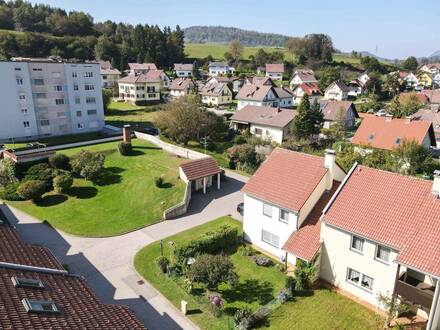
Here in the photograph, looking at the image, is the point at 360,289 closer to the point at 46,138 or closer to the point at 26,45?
the point at 46,138

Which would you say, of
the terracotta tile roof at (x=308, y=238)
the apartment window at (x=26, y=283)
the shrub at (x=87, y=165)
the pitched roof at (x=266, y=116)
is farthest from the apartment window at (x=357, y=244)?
the pitched roof at (x=266, y=116)

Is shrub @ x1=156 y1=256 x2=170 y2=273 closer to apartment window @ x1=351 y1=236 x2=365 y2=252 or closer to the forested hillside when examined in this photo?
apartment window @ x1=351 y1=236 x2=365 y2=252

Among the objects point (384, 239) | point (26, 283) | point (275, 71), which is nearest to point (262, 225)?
point (384, 239)

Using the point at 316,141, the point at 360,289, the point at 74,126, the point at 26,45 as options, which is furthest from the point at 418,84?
the point at 26,45

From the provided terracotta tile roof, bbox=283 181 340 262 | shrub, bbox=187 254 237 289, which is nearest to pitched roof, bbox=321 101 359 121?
terracotta tile roof, bbox=283 181 340 262

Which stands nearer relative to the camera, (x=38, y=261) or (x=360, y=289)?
(x=38, y=261)

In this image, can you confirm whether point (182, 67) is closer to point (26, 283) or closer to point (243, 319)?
point (243, 319)
